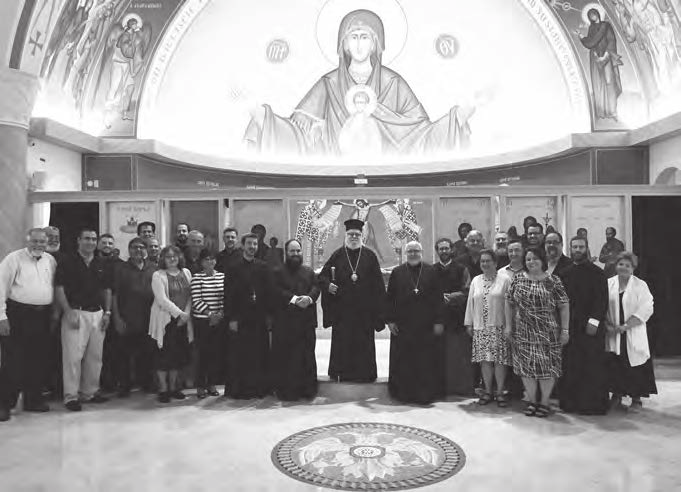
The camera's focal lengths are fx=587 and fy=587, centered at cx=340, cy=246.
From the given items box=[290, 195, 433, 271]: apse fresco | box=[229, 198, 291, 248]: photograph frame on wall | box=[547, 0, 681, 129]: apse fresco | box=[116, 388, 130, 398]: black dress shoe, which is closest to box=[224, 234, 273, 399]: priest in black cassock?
box=[116, 388, 130, 398]: black dress shoe

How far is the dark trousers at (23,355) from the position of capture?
5.31 metres

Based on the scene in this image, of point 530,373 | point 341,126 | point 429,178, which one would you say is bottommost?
point 530,373

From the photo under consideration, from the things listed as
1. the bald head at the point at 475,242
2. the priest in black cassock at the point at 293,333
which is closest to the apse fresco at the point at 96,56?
the priest in black cassock at the point at 293,333

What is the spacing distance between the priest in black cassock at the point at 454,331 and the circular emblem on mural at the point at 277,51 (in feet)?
27.8

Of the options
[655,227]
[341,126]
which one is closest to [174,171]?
[341,126]

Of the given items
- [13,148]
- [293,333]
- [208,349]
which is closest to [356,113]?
[13,148]

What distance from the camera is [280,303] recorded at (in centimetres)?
598

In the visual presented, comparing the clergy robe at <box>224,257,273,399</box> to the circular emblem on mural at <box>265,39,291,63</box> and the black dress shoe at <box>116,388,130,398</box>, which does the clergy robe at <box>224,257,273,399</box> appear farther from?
the circular emblem on mural at <box>265,39,291,63</box>

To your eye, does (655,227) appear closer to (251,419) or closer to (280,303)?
(280,303)

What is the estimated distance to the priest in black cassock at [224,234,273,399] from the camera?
591 centimetres

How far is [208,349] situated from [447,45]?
30.8 feet

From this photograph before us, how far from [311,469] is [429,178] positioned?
33.3ft

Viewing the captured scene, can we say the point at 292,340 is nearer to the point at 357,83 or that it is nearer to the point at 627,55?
the point at 627,55

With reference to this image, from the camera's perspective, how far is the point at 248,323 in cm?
597
